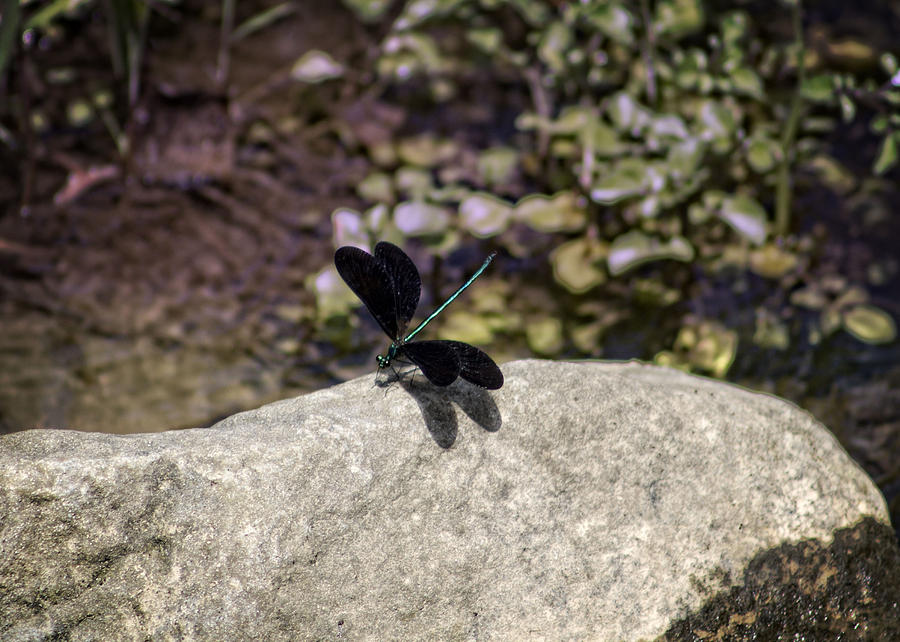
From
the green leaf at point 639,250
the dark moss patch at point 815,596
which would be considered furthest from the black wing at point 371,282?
the green leaf at point 639,250

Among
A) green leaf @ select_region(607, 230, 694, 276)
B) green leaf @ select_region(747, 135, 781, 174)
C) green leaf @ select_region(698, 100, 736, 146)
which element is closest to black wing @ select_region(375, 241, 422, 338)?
green leaf @ select_region(607, 230, 694, 276)

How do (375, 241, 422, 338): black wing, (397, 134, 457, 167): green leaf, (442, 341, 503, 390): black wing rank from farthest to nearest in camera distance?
(397, 134, 457, 167): green leaf < (375, 241, 422, 338): black wing < (442, 341, 503, 390): black wing

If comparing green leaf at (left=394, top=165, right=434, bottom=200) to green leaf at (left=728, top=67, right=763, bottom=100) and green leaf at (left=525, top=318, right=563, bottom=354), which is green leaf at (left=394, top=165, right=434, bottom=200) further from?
green leaf at (left=728, top=67, right=763, bottom=100)

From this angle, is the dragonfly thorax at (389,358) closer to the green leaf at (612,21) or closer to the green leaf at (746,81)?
the green leaf at (612,21)

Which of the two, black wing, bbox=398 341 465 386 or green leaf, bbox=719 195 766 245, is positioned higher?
black wing, bbox=398 341 465 386

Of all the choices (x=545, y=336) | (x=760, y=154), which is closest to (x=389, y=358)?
(x=545, y=336)

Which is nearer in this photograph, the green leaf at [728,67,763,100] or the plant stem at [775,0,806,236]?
the plant stem at [775,0,806,236]

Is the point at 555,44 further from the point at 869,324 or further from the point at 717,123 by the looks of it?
the point at 869,324

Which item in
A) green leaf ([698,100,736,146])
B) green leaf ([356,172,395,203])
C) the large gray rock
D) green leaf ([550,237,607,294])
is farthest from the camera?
green leaf ([356,172,395,203])
